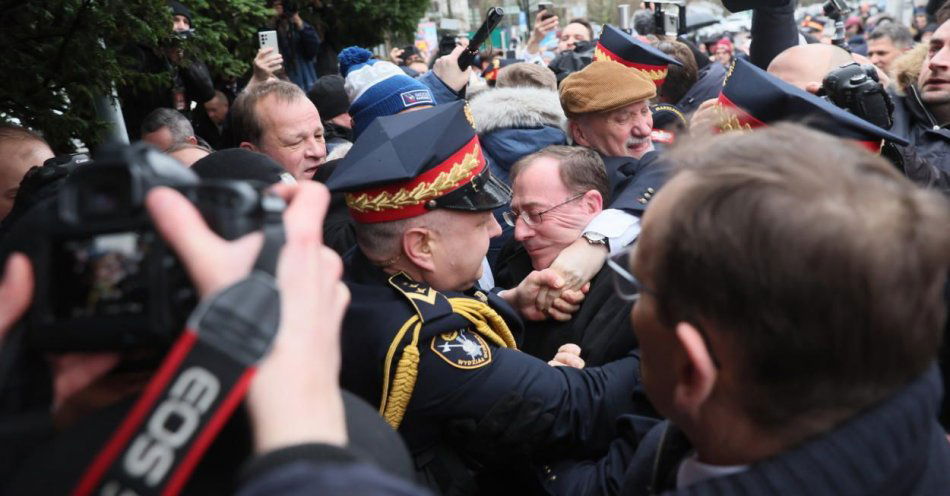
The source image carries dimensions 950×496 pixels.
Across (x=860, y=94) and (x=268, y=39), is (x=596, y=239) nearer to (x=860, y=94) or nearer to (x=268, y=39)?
(x=860, y=94)

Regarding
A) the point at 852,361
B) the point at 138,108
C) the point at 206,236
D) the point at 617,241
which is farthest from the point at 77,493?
the point at 138,108

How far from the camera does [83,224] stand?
788mm

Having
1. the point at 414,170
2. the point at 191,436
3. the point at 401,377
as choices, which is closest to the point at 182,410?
the point at 191,436

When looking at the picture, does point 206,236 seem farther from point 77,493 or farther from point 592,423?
point 592,423

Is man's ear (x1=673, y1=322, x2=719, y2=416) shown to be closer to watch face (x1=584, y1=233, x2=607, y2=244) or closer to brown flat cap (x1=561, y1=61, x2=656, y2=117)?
watch face (x1=584, y1=233, x2=607, y2=244)

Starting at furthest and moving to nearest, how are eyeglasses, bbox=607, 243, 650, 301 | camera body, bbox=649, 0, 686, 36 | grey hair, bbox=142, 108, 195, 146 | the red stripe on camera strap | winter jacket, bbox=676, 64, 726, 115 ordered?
camera body, bbox=649, 0, 686, 36 → winter jacket, bbox=676, 64, 726, 115 → grey hair, bbox=142, 108, 195, 146 → eyeglasses, bbox=607, 243, 650, 301 → the red stripe on camera strap

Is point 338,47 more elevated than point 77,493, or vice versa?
point 77,493

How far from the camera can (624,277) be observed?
4.43 ft

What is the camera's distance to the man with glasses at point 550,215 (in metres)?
2.60

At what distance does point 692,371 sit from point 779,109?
1.52m

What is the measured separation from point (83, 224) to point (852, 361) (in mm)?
948

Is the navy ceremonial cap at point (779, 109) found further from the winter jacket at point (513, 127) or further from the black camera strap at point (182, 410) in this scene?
the black camera strap at point (182, 410)

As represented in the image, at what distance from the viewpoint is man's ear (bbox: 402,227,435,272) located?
6.97 ft

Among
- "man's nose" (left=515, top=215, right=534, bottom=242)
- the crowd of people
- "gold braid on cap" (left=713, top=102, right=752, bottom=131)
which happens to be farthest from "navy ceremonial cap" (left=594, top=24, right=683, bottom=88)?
the crowd of people
